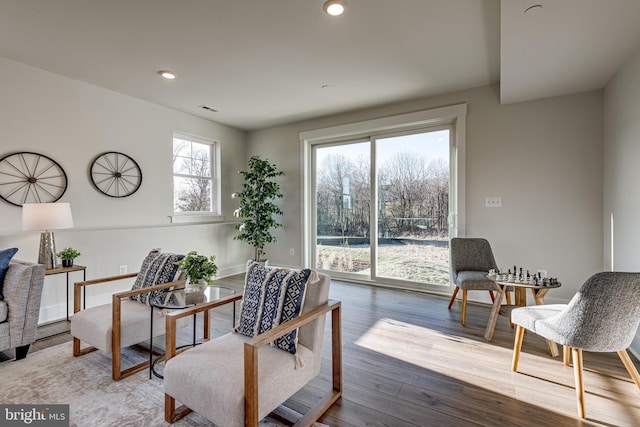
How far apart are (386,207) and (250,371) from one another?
3546 millimetres

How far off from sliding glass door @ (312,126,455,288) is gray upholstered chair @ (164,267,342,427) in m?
2.68

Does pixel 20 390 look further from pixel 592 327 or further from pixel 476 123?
pixel 476 123

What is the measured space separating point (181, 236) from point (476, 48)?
170 inches

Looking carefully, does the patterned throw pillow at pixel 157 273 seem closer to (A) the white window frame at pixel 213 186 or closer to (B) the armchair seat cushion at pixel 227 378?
(B) the armchair seat cushion at pixel 227 378

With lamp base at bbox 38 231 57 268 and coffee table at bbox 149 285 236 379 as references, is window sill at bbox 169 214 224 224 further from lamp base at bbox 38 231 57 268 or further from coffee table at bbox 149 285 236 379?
coffee table at bbox 149 285 236 379

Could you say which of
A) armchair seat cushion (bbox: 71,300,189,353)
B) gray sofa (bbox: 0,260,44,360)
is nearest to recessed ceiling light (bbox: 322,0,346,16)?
armchair seat cushion (bbox: 71,300,189,353)

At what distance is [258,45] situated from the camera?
8.79ft

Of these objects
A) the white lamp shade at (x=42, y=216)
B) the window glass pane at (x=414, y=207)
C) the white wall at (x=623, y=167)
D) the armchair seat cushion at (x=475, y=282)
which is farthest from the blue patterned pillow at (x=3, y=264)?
the white wall at (x=623, y=167)

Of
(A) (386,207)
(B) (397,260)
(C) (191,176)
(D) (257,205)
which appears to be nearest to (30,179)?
(C) (191,176)

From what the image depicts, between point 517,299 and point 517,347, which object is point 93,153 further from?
point 517,299

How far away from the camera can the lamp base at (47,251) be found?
293cm

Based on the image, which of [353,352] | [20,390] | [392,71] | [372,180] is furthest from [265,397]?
[372,180]

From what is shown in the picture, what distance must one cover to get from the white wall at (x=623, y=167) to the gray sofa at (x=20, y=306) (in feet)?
15.4

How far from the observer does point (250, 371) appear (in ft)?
4.16
